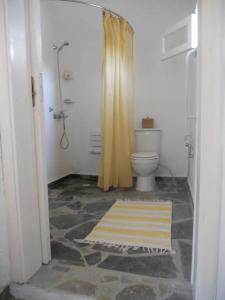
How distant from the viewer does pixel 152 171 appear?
320cm

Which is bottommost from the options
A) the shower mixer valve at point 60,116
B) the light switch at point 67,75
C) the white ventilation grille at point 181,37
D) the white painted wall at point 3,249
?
the white painted wall at point 3,249

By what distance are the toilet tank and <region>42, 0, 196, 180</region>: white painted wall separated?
0.24 meters

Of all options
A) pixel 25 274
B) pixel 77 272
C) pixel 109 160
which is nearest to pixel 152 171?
pixel 109 160

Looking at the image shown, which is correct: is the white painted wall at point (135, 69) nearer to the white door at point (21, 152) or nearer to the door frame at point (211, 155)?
the white door at point (21, 152)

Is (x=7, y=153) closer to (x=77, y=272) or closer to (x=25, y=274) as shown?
(x=25, y=274)

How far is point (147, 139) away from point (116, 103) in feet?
2.32

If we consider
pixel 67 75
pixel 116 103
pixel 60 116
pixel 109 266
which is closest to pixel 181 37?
pixel 116 103

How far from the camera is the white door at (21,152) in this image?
1220mm

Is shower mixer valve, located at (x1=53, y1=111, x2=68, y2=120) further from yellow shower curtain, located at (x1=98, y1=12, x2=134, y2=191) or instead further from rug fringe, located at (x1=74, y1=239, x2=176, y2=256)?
rug fringe, located at (x1=74, y1=239, x2=176, y2=256)

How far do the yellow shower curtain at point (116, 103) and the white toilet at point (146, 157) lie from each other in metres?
0.15

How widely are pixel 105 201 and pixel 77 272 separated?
137 centimetres

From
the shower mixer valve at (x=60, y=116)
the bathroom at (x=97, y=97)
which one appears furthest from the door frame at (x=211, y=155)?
the shower mixer valve at (x=60, y=116)

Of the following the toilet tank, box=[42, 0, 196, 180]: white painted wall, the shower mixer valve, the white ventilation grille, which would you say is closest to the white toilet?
the toilet tank

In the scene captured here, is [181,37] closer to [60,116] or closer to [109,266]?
[60,116]
